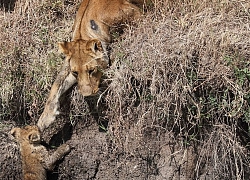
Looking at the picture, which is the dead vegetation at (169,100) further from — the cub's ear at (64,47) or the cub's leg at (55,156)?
the cub's ear at (64,47)

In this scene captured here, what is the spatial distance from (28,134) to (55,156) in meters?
0.27

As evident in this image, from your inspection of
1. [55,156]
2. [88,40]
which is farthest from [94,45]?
[55,156]

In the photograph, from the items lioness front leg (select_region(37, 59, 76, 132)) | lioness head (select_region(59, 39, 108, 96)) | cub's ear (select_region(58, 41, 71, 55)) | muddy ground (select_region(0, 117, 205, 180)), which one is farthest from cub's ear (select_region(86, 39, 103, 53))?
muddy ground (select_region(0, 117, 205, 180))

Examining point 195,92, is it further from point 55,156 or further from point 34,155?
point 34,155

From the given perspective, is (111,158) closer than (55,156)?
Yes

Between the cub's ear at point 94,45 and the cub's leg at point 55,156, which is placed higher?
the cub's ear at point 94,45

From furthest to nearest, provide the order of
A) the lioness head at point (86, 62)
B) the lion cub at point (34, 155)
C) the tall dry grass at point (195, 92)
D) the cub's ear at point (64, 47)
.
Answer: the lion cub at point (34, 155) → the cub's ear at point (64, 47) → the lioness head at point (86, 62) → the tall dry grass at point (195, 92)

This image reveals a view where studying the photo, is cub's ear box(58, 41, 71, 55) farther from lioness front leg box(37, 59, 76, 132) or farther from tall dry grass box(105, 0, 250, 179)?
tall dry grass box(105, 0, 250, 179)

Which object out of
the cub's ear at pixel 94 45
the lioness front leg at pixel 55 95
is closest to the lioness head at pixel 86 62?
the cub's ear at pixel 94 45

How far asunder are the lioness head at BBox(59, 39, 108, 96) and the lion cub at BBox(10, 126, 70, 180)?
2.03ft

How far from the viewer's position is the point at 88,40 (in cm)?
433

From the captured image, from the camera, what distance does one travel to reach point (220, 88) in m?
4.08

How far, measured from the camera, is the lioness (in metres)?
4.28

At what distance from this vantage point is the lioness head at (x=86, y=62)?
418cm
